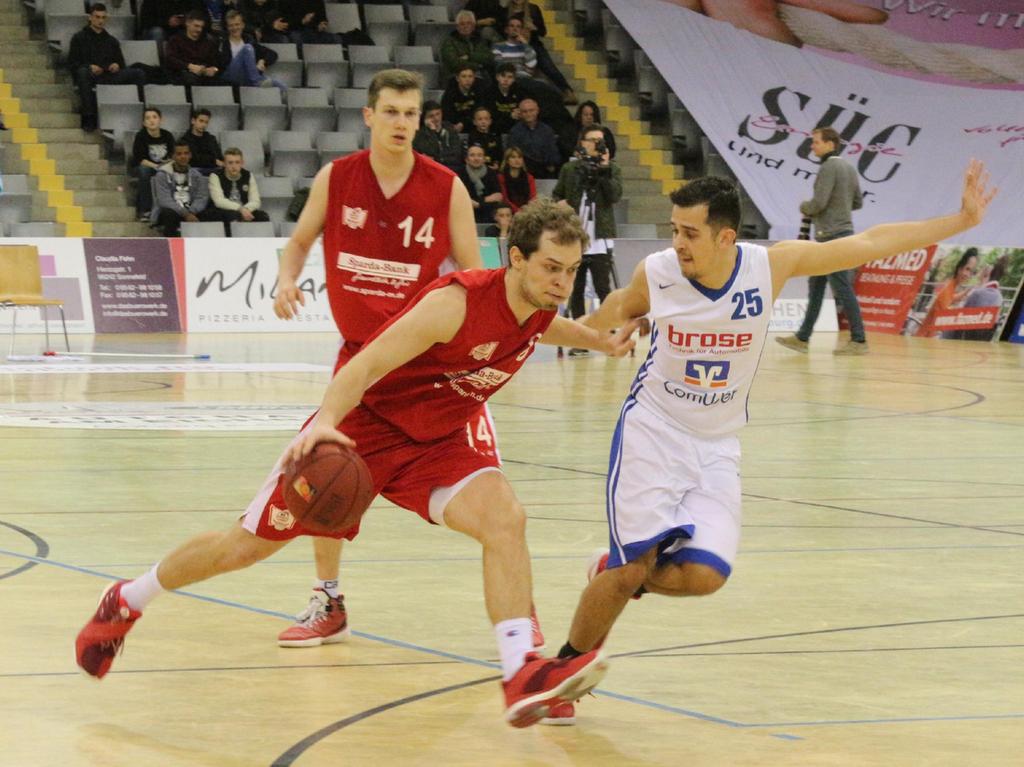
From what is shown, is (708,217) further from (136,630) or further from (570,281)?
(136,630)

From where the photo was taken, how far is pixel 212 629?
5.05m

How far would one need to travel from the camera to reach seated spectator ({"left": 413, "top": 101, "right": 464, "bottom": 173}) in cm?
1908

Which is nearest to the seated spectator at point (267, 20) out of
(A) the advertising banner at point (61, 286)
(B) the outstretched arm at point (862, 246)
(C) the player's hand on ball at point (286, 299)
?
(A) the advertising banner at point (61, 286)

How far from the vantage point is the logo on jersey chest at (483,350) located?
14.8ft

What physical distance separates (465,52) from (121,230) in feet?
16.2

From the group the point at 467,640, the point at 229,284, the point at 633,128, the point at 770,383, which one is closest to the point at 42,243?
the point at 229,284

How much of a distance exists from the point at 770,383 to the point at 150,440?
5.78m

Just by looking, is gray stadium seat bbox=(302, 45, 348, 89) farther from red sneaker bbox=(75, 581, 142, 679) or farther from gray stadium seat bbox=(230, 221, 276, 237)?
red sneaker bbox=(75, 581, 142, 679)

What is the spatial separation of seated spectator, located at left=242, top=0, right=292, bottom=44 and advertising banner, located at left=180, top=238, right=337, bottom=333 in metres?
4.61

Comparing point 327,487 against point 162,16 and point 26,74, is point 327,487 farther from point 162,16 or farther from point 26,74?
point 26,74


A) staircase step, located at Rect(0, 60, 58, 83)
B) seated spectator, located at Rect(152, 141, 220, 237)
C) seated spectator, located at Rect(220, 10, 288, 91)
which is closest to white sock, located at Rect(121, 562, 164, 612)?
seated spectator, located at Rect(152, 141, 220, 237)

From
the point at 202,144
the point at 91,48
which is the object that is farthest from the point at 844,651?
the point at 91,48

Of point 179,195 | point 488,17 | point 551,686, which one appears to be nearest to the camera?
point 551,686

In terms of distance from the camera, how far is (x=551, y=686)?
391 cm
